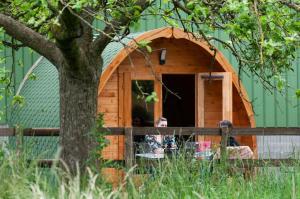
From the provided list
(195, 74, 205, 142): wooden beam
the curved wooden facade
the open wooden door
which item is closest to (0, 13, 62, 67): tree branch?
the curved wooden facade

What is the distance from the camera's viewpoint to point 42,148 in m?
10.5

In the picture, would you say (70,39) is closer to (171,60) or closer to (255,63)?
(255,63)

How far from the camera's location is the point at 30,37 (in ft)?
25.7

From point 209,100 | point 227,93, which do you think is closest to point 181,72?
point 209,100

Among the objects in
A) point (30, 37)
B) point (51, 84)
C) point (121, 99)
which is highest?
point (30, 37)

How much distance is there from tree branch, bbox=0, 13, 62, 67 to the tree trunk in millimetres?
208

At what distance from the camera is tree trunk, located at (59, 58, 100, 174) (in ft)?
25.9

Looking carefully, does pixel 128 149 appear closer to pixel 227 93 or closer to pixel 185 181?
pixel 185 181

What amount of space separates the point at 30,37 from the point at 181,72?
6.40 m

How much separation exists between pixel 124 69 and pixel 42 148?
3255mm

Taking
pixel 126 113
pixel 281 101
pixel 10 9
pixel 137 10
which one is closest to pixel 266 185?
pixel 137 10

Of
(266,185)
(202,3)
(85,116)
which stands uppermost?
(202,3)

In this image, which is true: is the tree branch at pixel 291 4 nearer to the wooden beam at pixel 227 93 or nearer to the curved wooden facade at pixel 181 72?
the curved wooden facade at pixel 181 72

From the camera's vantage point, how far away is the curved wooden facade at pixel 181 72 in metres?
13.0
